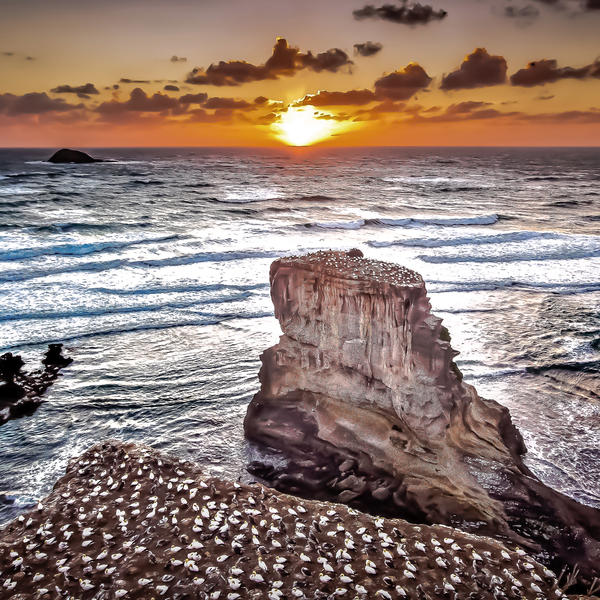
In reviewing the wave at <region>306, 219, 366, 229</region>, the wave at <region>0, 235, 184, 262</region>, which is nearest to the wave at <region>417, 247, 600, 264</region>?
the wave at <region>306, 219, 366, 229</region>

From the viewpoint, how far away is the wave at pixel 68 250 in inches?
1278

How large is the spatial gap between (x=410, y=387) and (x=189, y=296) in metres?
17.1

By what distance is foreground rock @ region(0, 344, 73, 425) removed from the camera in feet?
48.7

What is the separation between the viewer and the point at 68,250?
34.4 m

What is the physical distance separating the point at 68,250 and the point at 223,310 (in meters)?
17.8

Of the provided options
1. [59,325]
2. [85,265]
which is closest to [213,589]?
[59,325]

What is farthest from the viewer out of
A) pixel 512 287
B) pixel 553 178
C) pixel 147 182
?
pixel 553 178

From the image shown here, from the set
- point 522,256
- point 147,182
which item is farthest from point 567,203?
point 147,182

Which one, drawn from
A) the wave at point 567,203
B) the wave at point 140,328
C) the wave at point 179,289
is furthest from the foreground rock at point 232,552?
the wave at point 567,203

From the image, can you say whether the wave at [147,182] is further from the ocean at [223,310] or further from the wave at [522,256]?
the wave at [522,256]

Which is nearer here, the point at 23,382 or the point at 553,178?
the point at 23,382

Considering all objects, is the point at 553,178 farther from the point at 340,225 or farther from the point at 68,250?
the point at 68,250

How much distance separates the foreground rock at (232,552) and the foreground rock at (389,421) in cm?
240

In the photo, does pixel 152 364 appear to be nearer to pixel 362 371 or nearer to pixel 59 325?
pixel 59 325
